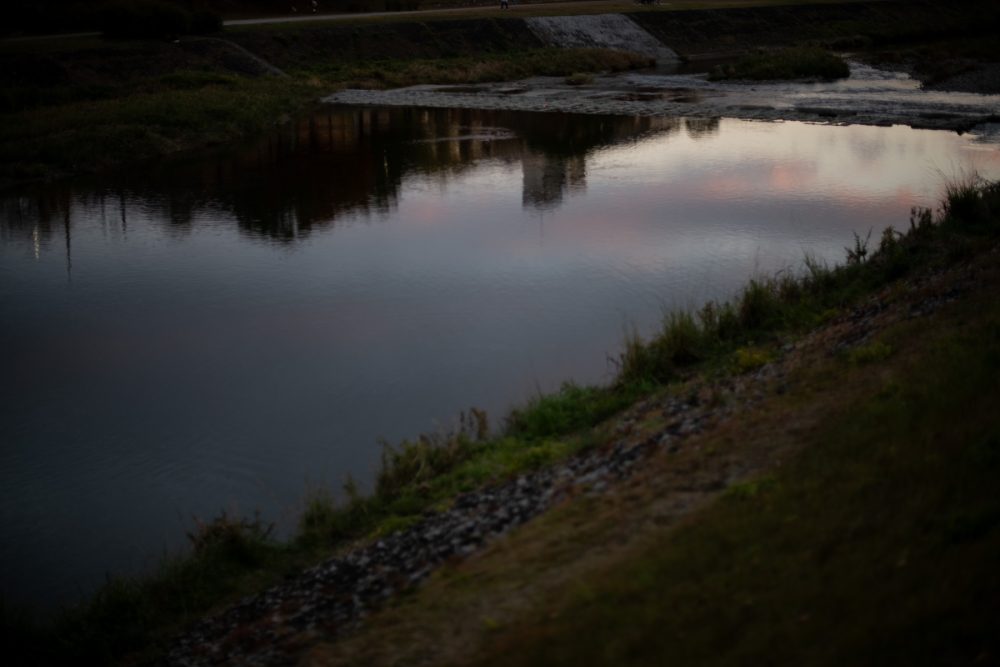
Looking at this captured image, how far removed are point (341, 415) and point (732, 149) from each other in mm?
23366

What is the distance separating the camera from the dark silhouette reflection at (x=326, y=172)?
26.0 metres

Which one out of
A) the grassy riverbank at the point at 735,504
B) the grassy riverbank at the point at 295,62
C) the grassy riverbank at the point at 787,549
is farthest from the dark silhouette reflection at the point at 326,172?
the grassy riverbank at the point at 787,549

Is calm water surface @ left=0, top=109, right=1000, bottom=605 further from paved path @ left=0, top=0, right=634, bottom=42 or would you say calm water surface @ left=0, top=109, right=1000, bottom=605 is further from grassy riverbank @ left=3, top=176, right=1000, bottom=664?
paved path @ left=0, top=0, right=634, bottom=42

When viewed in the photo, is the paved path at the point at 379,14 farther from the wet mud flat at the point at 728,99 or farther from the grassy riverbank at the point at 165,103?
the wet mud flat at the point at 728,99

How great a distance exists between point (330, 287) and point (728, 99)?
3049 cm

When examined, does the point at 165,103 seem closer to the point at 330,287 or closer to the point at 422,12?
the point at 330,287

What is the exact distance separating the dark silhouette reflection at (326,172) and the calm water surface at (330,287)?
15 cm

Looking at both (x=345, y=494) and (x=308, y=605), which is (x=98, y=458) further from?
(x=308, y=605)

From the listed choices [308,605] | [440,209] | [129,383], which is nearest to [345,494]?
[308,605]

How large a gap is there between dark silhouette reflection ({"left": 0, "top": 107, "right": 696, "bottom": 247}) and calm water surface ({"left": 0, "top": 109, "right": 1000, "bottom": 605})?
0.50 feet

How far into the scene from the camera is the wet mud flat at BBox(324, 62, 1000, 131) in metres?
38.6

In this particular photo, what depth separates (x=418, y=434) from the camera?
42.2 ft

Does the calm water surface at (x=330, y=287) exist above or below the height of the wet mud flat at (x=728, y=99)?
below

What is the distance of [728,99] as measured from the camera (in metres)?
45.5
